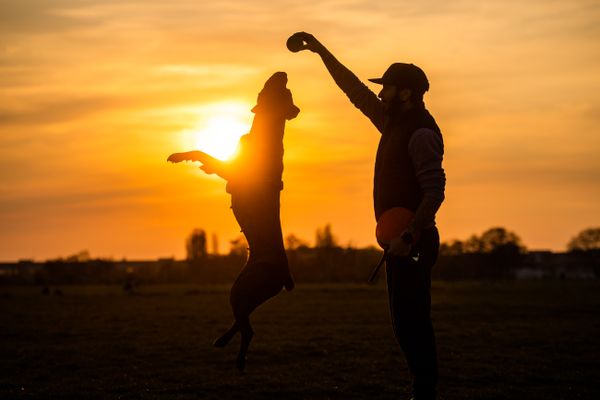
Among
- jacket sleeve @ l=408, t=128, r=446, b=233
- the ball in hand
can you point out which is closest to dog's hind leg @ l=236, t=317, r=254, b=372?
jacket sleeve @ l=408, t=128, r=446, b=233

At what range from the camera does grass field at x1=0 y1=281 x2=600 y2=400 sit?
1101 inches

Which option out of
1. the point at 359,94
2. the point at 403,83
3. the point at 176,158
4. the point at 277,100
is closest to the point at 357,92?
the point at 359,94

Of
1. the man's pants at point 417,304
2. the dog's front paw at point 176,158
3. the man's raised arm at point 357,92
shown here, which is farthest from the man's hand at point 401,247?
the dog's front paw at point 176,158

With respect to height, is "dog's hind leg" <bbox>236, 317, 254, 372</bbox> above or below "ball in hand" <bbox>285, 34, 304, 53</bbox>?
below

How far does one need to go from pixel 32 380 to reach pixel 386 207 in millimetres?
Result: 25138

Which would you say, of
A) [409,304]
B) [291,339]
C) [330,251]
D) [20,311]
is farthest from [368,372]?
[330,251]

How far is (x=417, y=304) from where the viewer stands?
8672 mm

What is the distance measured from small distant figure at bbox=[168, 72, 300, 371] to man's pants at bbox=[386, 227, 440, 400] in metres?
1.83

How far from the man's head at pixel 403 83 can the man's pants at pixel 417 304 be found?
1.32 metres

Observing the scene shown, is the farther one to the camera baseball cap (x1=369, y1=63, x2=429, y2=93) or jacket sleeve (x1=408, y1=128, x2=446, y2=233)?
baseball cap (x1=369, y1=63, x2=429, y2=93)

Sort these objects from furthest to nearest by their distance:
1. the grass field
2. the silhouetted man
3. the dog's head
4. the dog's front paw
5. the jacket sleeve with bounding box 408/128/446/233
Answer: the grass field → the silhouetted man → the jacket sleeve with bounding box 408/128/446/233 → the dog's head → the dog's front paw

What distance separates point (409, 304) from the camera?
8688 mm

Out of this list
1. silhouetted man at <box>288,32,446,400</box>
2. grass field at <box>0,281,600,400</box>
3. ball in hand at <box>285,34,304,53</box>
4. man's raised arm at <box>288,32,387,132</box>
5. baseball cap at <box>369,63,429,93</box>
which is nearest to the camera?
ball in hand at <box>285,34,304,53</box>

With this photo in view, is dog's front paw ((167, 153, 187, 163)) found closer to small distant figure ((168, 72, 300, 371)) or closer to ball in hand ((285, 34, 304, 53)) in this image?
small distant figure ((168, 72, 300, 371))
